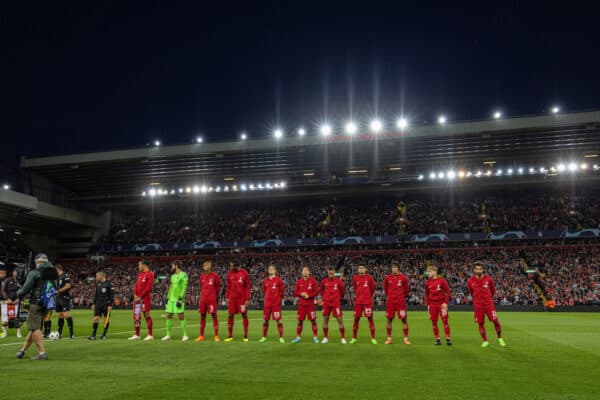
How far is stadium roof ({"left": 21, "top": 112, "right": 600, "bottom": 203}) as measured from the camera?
40.8 meters

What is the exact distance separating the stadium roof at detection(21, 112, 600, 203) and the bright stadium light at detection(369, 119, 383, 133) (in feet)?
2.58

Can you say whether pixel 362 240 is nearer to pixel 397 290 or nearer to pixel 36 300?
pixel 397 290

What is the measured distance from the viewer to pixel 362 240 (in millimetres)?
50062

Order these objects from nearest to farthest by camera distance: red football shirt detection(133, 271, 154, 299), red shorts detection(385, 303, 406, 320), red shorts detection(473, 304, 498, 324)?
1. red shorts detection(473, 304, 498, 324)
2. red shorts detection(385, 303, 406, 320)
3. red football shirt detection(133, 271, 154, 299)

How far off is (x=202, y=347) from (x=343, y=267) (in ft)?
118

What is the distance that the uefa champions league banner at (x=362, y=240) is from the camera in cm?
4578

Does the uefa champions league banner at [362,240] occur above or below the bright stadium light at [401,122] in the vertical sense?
below

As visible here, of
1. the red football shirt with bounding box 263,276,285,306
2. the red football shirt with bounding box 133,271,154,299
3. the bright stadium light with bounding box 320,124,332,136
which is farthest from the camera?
the bright stadium light with bounding box 320,124,332,136

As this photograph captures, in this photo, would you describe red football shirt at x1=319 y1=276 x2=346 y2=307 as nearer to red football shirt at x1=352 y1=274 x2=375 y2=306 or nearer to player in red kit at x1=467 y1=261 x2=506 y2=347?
red football shirt at x1=352 y1=274 x2=375 y2=306

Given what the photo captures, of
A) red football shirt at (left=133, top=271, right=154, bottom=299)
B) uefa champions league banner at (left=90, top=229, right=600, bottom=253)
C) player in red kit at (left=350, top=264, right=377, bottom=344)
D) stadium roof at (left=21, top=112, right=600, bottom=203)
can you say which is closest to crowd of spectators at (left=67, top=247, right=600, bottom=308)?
uefa champions league banner at (left=90, top=229, right=600, bottom=253)

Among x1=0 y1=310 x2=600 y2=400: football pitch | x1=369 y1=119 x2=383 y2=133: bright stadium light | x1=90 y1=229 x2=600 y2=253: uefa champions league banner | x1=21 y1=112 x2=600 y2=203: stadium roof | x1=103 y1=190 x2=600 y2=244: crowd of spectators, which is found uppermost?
x1=369 y1=119 x2=383 y2=133: bright stadium light

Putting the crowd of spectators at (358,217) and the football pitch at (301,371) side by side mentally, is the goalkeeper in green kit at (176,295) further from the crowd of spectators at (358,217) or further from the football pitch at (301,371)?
the crowd of spectators at (358,217)

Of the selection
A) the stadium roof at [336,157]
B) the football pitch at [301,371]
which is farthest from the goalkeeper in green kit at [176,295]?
the stadium roof at [336,157]

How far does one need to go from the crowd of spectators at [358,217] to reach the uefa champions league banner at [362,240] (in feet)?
2.20
